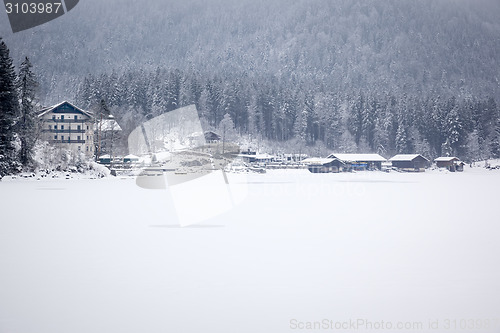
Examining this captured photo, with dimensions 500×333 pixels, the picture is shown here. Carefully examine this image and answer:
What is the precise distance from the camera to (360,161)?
13062cm

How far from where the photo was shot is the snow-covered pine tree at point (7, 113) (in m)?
58.6

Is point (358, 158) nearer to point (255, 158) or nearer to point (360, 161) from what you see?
point (360, 161)

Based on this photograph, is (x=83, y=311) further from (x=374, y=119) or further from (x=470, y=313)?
(x=374, y=119)

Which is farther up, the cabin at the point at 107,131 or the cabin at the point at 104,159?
the cabin at the point at 107,131

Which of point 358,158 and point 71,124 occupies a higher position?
point 71,124

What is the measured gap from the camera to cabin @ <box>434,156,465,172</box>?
5089 inches

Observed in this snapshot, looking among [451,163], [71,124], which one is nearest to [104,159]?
[71,124]

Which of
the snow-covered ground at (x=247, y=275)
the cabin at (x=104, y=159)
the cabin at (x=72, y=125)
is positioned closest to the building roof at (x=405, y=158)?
the cabin at (x=72, y=125)

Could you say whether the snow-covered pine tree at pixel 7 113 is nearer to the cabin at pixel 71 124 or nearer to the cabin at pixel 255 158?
the cabin at pixel 71 124

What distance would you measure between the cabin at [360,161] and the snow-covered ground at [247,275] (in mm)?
105166

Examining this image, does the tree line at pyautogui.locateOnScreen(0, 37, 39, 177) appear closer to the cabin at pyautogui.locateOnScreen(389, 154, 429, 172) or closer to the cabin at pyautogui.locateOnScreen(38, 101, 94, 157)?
the cabin at pyautogui.locateOnScreen(38, 101, 94, 157)

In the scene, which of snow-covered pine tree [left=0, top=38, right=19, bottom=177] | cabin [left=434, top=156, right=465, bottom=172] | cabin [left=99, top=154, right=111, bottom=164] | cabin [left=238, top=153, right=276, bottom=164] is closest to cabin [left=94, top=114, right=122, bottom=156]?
cabin [left=99, top=154, right=111, bottom=164]

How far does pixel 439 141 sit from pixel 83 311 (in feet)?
499

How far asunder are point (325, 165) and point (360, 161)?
12.1m
